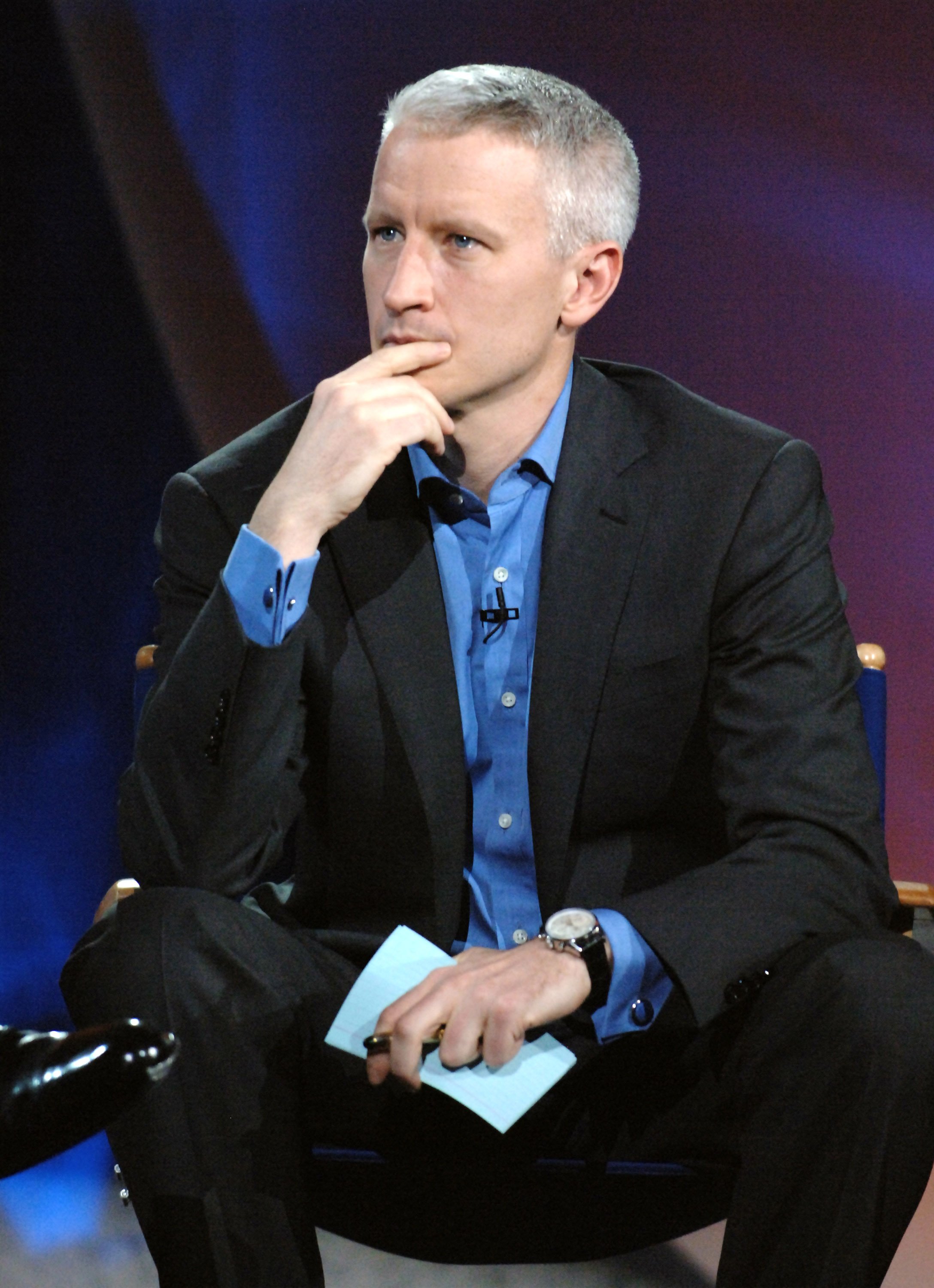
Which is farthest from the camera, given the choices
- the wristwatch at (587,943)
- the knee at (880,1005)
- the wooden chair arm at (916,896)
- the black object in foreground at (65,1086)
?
the wooden chair arm at (916,896)

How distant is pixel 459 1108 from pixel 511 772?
0.41 metres

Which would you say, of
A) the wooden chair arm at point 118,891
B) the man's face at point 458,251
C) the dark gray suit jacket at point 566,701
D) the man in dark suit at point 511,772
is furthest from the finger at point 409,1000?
the man's face at point 458,251

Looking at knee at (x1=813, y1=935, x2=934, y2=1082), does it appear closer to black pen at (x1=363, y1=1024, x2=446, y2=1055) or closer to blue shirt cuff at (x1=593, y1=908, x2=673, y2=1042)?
blue shirt cuff at (x1=593, y1=908, x2=673, y2=1042)

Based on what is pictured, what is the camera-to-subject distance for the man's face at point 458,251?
1.68 metres

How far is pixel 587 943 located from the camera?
4.62ft

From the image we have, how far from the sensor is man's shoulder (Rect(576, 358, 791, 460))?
179 cm

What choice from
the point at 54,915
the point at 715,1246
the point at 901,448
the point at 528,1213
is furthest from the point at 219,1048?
the point at 901,448

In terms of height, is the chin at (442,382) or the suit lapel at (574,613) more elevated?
the chin at (442,382)

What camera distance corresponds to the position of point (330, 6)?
2537 mm

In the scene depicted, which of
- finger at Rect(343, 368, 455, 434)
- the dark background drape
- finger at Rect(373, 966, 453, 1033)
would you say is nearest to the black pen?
finger at Rect(373, 966, 453, 1033)

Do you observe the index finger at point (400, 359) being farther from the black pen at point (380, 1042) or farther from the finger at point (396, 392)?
the black pen at point (380, 1042)

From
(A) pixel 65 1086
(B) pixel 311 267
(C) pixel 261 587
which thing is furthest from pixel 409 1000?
(B) pixel 311 267

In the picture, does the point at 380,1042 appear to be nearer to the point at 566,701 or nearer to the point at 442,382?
the point at 566,701

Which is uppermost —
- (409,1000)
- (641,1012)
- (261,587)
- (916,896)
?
(261,587)
